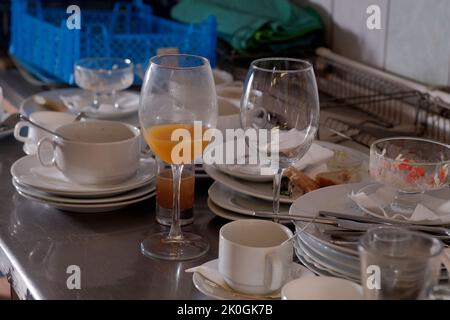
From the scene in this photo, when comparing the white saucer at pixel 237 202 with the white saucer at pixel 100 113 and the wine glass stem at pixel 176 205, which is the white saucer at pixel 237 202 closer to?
the wine glass stem at pixel 176 205

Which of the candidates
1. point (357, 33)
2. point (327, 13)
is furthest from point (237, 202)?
point (327, 13)

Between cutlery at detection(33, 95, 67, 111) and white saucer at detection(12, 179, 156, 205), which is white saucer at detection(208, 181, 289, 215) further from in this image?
cutlery at detection(33, 95, 67, 111)

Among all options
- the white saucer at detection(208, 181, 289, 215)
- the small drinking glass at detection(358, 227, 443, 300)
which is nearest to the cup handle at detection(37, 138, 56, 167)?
the white saucer at detection(208, 181, 289, 215)

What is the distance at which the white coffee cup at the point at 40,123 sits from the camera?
1.30 m

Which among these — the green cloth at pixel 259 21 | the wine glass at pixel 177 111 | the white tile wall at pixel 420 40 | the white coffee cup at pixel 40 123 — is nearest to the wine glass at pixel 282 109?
the wine glass at pixel 177 111

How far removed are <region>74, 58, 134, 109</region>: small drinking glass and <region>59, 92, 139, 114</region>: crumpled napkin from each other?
0.01 meters

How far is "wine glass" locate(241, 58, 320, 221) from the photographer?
3.08ft

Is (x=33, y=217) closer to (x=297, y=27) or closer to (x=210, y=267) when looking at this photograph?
(x=210, y=267)

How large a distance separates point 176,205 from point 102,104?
64cm

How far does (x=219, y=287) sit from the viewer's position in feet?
2.88

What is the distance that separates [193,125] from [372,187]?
0.85 ft

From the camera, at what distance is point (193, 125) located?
0.97 meters

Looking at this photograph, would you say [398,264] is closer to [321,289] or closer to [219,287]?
[321,289]
